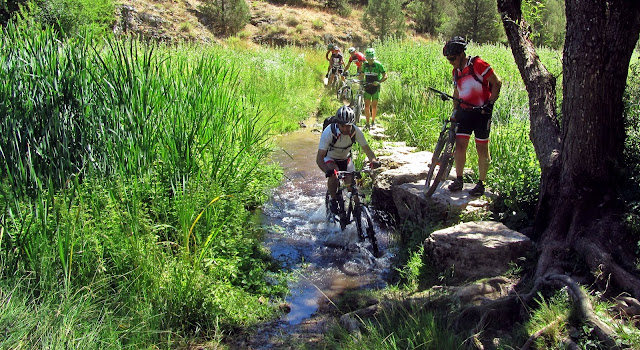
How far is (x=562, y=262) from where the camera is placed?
4219mm

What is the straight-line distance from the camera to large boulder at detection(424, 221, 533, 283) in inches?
184

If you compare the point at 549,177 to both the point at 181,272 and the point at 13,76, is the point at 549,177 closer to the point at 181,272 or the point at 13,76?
the point at 181,272

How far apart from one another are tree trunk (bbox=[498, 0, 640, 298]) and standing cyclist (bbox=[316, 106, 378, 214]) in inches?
77.0

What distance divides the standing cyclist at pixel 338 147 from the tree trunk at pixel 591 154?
6.41 ft

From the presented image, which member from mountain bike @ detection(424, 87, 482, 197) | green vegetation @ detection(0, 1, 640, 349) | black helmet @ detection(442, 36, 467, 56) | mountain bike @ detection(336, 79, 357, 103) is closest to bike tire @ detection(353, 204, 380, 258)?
green vegetation @ detection(0, 1, 640, 349)

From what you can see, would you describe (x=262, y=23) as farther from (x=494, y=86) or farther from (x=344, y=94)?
(x=494, y=86)

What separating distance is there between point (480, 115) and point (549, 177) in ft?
4.42

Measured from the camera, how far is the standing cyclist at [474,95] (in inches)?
232

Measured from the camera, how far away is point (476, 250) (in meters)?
4.76

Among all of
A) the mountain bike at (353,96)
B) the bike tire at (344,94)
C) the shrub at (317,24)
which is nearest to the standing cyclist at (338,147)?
the mountain bike at (353,96)

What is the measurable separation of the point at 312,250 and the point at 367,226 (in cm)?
74

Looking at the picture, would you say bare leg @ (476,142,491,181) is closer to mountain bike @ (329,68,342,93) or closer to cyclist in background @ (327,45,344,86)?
mountain bike @ (329,68,342,93)

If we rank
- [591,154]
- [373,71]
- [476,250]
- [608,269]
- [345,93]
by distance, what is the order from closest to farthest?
[608,269], [591,154], [476,250], [373,71], [345,93]

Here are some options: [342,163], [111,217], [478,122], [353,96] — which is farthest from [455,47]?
[353,96]
